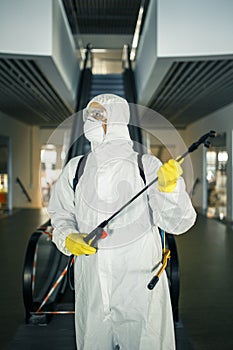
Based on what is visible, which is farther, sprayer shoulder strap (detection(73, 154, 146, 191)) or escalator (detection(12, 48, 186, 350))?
escalator (detection(12, 48, 186, 350))

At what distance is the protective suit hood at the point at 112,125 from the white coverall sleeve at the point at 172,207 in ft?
0.74

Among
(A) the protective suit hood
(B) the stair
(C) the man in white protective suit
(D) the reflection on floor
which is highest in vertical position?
(B) the stair

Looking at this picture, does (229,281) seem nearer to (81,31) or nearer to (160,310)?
(160,310)

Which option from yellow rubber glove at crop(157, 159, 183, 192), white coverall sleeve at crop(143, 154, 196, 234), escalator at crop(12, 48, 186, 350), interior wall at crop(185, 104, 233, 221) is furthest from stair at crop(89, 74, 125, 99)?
yellow rubber glove at crop(157, 159, 183, 192)

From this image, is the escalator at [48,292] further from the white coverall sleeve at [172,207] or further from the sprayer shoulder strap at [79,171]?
the white coverall sleeve at [172,207]

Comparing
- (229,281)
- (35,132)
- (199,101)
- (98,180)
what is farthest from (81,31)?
(98,180)

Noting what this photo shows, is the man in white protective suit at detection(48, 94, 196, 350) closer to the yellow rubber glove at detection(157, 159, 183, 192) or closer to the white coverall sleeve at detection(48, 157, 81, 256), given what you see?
the white coverall sleeve at detection(48, 157, 81, 256)

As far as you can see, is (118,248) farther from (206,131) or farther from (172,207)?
(206,131)

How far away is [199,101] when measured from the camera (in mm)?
10789

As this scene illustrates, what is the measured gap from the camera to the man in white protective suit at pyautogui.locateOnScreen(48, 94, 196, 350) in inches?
77.4

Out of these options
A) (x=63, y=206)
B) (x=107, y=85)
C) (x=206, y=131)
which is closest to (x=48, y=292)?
(x=63, y=206)

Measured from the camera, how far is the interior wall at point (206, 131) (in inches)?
428

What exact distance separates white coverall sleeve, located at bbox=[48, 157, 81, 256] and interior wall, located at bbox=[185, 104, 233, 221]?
9.06 m

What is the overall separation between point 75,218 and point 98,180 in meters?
0.28
